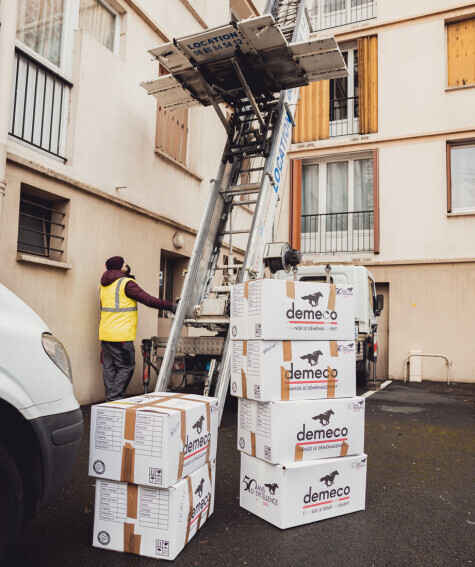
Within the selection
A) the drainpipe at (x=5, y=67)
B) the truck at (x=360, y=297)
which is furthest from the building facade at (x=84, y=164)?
the truck at (x=360, y=297)

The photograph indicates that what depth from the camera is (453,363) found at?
11.2 metres

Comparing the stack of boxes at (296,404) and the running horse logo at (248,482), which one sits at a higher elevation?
the stack of boxes at (296,404)

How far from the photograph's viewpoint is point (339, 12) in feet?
44.3

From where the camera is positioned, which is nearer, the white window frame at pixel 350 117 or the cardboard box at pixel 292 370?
the cardboard box at pixel 292 370

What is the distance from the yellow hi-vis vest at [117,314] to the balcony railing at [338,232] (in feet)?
27.3

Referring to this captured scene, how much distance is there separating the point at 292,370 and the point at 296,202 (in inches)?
430

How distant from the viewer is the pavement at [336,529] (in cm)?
245

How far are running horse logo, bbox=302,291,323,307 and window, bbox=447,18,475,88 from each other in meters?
11.1

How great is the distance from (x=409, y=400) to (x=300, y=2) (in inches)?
253

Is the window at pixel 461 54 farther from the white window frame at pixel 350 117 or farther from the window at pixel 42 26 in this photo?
the window at pixel 42 26

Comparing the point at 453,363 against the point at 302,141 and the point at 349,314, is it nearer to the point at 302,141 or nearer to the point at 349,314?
A: the point at 302,141

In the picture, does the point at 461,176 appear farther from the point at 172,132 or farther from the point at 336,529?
the point at 336,529

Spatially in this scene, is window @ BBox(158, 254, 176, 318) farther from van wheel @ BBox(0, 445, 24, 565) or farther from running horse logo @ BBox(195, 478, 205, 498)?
van wheel @ BBox(0, 445, 24, 565)

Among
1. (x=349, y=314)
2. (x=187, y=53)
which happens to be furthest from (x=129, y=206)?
(x=349, y=314)
